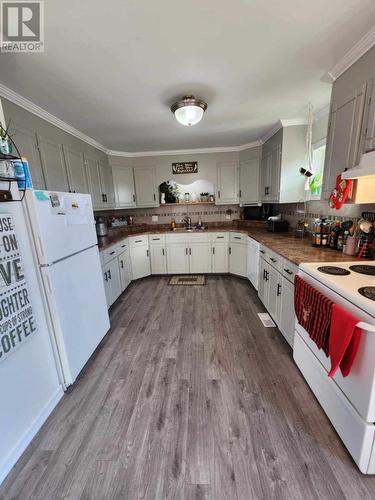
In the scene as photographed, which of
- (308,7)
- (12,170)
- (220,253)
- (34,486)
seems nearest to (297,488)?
(34,486)

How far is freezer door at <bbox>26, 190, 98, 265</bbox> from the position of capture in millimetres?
1447

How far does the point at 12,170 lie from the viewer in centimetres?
132

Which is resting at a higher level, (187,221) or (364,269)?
(187,221)

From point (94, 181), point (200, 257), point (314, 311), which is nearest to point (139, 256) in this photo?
point (200, 257)

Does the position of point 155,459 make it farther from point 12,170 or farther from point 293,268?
point 12,170

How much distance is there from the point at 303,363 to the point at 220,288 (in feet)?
6.24

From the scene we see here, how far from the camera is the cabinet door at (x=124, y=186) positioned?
3953mm

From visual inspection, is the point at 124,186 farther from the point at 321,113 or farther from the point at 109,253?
the point at 321,113

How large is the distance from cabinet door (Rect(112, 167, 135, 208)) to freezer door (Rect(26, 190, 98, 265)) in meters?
1.98

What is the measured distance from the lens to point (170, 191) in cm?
438

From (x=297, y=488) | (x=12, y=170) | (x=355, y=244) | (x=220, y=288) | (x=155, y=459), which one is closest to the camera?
(x=297, y=488)

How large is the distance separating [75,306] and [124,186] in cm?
283

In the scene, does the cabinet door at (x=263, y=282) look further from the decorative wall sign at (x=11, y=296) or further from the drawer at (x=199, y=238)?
the decorative wall sign at (x=11, y=296)

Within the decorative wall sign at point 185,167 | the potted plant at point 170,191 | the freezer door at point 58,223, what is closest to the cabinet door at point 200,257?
the potted plant at point 170,191
